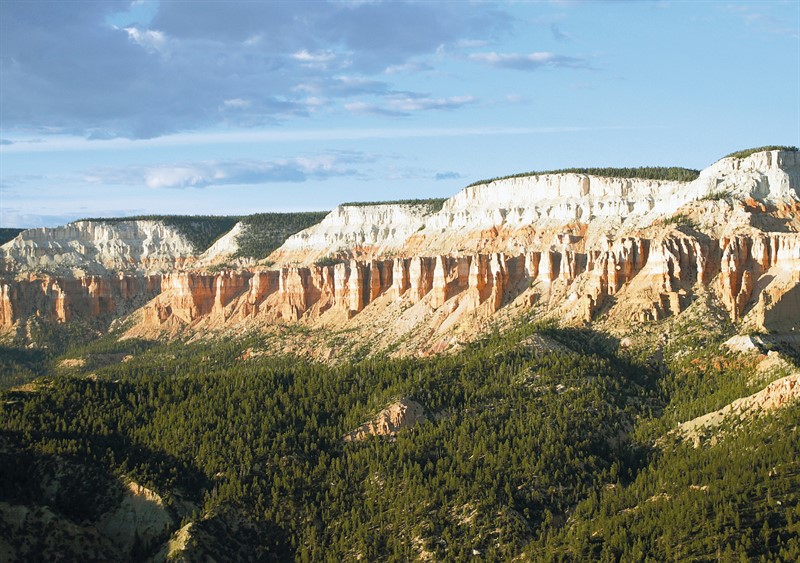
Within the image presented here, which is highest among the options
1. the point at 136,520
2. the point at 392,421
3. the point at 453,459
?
the point at 392,421

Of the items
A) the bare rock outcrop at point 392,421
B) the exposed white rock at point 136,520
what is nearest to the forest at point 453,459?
the exposed white rock at point 136,520

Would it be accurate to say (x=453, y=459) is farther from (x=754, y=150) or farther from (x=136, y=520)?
(x=754, y=150)

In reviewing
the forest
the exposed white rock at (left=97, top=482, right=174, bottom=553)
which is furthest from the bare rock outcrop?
the exposed white rock at (left=97, top=482, right=174, bottom=553)

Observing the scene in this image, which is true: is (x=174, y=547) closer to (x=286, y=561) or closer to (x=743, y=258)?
(x=286, y=561)

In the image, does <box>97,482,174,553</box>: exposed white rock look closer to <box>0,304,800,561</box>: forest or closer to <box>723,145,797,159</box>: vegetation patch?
<box>0,304,800,561</box>: forest

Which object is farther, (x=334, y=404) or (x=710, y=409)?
(x=334, y=404)

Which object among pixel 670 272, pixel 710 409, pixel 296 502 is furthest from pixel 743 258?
pixel 296 502

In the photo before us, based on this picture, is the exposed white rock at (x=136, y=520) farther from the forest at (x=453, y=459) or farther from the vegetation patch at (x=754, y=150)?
the vegetation patch at (x=754, y=150)

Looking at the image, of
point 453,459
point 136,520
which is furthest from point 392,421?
point 136,520
